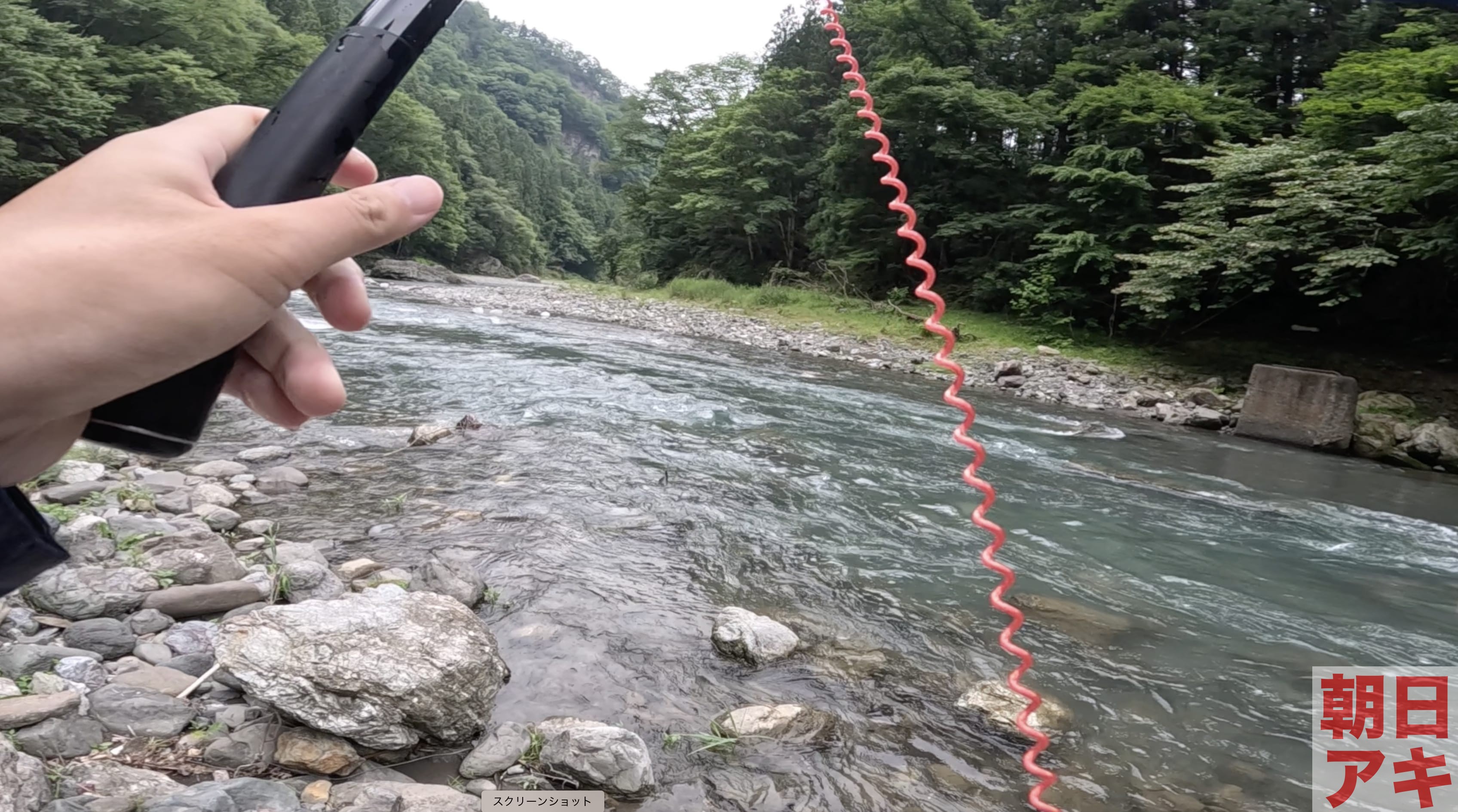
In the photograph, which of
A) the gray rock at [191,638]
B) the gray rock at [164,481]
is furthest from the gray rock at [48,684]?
the gray rock at [164,481]

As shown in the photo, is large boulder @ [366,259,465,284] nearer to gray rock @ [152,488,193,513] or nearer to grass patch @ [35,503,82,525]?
gray rock @ [152,488,193,513]

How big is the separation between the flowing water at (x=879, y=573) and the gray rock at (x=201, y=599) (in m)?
0.82

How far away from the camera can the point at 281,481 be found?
4.76 meters

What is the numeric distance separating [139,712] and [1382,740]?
4.30 metres

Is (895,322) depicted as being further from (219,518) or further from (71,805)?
(71,805)

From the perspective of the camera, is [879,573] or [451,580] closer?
[451,580]

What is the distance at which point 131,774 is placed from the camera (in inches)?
74.1

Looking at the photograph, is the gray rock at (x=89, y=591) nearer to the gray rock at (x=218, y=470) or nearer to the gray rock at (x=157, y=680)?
the gray rock at (x=157, y=680)

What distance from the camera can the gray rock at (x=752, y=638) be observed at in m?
3.14

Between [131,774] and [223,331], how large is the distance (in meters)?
1.75

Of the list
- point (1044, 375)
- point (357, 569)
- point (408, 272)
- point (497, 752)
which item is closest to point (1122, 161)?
point (1044, 375)

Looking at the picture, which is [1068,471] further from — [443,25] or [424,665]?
[443,25]

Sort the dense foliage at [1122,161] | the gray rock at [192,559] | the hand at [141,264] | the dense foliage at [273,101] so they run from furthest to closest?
1. the dense foliage at [273,101]
2. the dense foliage at [1122,161]
3. the gray rock at [192,559]
4. the hand at [141,264]

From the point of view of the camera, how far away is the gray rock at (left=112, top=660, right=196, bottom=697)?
7.50 feet
